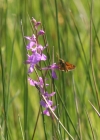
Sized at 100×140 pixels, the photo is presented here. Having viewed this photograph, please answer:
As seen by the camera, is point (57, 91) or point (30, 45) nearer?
point (30, 45)

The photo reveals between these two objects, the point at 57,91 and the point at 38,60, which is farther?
the point at 57,91

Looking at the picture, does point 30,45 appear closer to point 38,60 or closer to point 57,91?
point 38,60

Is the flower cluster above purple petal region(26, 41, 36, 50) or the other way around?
the other way around

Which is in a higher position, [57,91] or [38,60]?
[38,60]

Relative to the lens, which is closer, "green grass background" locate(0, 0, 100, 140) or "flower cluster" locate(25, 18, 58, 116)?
"flower cluster" locate(25, 18, 58, 116)

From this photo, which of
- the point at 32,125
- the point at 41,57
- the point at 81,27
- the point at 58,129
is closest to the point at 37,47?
the point at 41,57

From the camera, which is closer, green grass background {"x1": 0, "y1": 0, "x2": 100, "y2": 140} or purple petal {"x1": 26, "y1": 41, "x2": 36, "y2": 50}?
purple petal {"x1": 26, "y1": 41, "x2": 36, "y2": 50}

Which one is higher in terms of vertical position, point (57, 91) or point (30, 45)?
point (30, 45)

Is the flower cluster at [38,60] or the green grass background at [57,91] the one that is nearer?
the flower cluster at [38,60]

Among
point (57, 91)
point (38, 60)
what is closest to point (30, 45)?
point (38, 60)

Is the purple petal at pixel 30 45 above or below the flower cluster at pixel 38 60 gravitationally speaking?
above

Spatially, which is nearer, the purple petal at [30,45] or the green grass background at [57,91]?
the purple petal at [30,45]
